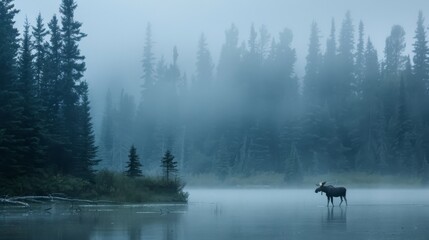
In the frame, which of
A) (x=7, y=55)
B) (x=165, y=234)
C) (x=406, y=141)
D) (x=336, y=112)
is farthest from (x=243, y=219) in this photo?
(x=336, y=112)

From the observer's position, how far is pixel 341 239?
73.0 feet

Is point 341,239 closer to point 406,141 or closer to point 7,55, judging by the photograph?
point 7,55

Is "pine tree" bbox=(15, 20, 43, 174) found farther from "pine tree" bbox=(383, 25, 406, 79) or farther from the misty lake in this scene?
"pine tree" bbox=(383, 25, 406, 79)

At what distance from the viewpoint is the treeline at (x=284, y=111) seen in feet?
373

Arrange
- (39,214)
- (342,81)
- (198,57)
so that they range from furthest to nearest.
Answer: (198,57)
(342,81)
(39,214)

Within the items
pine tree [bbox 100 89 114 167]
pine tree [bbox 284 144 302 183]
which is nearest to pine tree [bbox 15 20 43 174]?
pine tree [bbox 284 144 302 183]

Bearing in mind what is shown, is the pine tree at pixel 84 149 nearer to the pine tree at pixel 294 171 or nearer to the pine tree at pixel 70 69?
the pine tree at pixel 70 69

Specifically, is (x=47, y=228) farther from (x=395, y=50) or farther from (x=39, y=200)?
(x=395, y=50)

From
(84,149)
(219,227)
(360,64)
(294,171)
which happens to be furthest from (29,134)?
(360,64)

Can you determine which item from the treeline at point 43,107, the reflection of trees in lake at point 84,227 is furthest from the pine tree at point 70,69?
the reflection of trees in lake at point 84,227

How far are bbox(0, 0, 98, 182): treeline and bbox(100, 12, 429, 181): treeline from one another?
46738mm

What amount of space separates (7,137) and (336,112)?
85.0 m

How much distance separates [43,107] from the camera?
51.6 metres

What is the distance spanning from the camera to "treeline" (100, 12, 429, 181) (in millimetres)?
113812
